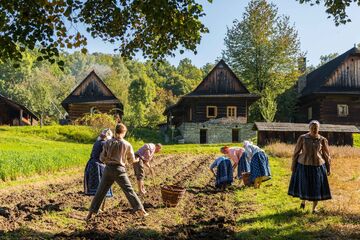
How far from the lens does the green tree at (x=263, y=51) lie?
41.2m

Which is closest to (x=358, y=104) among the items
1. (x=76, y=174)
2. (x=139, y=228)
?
(x=76, y=174)

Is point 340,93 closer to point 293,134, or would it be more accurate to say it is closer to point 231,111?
point 231,111

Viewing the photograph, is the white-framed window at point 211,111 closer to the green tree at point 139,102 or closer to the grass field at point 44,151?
the grass field at point 44,151

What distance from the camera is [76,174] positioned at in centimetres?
1631

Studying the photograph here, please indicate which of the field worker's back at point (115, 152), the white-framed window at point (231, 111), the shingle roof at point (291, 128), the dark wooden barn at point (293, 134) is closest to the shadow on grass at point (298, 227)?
the field worker's back at point (115, 152)

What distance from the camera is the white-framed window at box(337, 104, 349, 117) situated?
121 feet

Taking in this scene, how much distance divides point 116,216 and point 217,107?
29724 mm

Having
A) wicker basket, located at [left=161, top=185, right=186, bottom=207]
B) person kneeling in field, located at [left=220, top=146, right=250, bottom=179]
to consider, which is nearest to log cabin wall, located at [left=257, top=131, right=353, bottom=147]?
person kneeling in field, located at [left=220, top=146, right=250, bottom=179]

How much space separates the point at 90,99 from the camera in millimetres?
41625

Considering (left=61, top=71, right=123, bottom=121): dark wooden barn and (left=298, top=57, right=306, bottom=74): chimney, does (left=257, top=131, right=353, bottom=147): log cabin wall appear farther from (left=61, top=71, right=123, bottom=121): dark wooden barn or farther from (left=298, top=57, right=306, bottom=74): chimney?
(left=61, top=71, right=123, bottom=121): dark wooden barn

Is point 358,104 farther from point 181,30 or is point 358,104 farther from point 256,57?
point 181,30

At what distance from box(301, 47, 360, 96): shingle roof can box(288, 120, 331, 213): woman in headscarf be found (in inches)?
1161

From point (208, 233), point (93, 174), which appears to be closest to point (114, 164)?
point (93, 174)

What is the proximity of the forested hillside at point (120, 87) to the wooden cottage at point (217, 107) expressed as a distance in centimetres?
600
